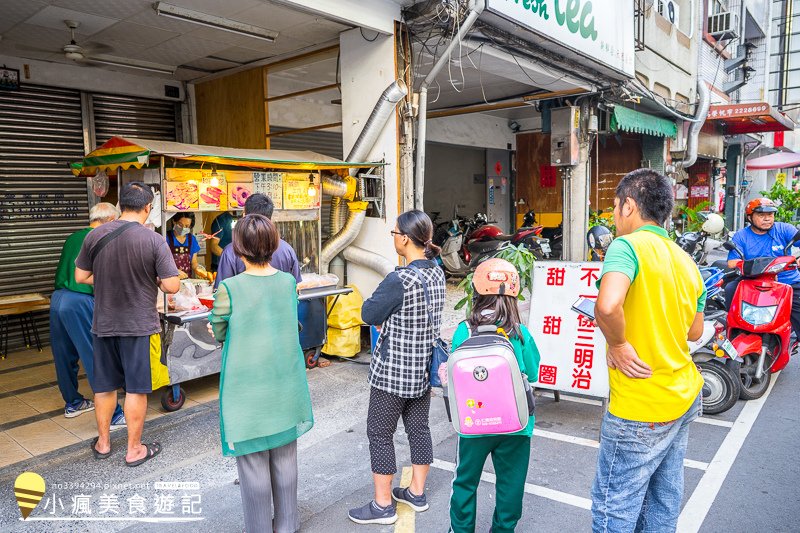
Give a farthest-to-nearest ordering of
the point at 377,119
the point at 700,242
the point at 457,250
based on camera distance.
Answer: the point at 457,250, the point at 700,242, the point at 377,119

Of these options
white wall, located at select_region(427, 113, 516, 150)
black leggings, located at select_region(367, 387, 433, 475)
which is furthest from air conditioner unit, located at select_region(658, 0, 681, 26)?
black leggings, located at select_region(367, 387, 433, 475)

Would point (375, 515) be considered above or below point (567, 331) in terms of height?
below

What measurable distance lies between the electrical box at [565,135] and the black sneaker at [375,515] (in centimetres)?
855

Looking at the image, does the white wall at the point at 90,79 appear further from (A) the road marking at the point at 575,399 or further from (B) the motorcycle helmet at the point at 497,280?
(B) the motorcycle helmet at the point at 497,280

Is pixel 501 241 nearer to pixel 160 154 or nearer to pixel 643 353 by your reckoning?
pixel 160 154

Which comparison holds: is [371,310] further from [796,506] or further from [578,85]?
[578,85]

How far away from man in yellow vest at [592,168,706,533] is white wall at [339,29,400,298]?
4.30 m

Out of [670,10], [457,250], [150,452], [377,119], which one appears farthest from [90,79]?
[670,10]

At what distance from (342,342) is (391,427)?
10.6ft

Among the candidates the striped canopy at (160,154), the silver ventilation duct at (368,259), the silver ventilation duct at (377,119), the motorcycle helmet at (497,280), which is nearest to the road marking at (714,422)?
the motorcycle helmet at (497,280)

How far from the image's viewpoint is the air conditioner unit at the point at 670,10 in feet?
42.2

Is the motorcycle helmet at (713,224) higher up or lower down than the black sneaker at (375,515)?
higher up

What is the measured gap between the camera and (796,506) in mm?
3441

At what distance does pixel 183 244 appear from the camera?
592 cm
